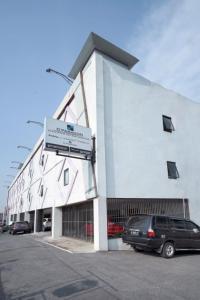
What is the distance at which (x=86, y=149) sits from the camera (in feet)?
47.7

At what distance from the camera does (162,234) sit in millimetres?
10812

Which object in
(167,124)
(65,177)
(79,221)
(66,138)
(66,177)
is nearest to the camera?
(66,138)

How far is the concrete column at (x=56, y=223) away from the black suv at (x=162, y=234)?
11532mm

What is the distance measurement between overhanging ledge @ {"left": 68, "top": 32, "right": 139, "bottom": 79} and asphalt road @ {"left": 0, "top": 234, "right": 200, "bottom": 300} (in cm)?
1372

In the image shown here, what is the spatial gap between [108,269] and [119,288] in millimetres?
2230

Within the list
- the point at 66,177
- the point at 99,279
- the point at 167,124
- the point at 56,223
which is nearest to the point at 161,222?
the point at 99,279

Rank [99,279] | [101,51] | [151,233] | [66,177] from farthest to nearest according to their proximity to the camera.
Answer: [66,177]
[101,51]
[151,233]
[99,279]

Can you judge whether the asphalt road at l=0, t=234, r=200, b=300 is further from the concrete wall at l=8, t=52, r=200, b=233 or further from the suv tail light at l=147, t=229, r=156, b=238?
the concrete wall at l=8, t=52, r=200, b=233

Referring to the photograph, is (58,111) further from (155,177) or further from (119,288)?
(119,288)

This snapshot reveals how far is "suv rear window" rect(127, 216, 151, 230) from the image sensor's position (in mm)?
10953

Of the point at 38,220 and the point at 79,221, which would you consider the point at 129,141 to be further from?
the point at 38,220

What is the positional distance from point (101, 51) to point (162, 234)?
1327 cm

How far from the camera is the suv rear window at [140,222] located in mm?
10953

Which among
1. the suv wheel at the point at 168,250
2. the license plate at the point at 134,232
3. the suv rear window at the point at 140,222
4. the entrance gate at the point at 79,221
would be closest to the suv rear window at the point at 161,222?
the suv rear window at the point at 140,222
